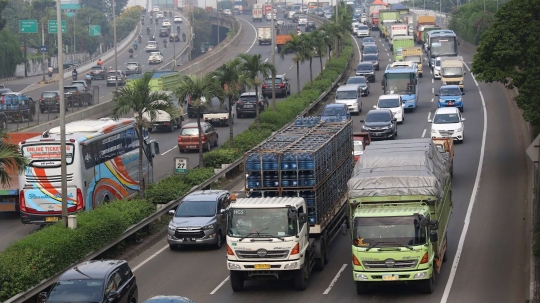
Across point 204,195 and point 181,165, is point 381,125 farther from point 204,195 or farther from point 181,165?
point 204,195

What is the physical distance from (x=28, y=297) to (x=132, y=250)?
685 centimetres

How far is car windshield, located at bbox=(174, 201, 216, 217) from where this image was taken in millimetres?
28812

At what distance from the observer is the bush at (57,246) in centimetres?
2175

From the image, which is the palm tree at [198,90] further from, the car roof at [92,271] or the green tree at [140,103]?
the car roof at [92,271]

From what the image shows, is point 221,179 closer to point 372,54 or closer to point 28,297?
point 28,297

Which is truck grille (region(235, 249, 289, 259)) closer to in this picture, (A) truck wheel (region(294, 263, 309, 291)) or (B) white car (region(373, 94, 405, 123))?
(A) truck wheel (region(294, 263, 309, 291))

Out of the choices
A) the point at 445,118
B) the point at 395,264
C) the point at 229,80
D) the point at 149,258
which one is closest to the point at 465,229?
the point at 395,264

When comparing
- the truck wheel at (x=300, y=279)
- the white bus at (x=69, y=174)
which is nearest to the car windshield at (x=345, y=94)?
the white bus at (x=69, y=174)

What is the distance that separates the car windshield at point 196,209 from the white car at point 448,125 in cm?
1827

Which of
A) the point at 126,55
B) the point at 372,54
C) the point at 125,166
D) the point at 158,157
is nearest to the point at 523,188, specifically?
the point at 125,166

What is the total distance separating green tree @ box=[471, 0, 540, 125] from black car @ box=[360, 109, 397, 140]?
770 cm

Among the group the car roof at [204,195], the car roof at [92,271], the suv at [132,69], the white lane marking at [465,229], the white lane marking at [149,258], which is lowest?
the white lane marking at [149,258]

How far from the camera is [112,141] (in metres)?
33.8

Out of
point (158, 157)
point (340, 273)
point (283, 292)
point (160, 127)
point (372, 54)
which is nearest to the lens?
point (283, 292)
